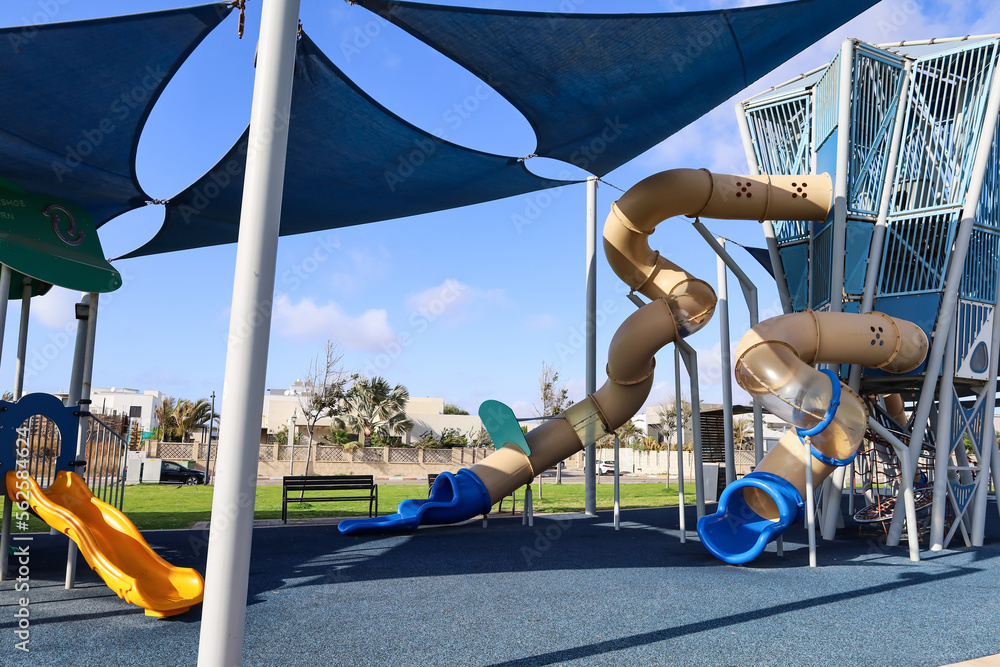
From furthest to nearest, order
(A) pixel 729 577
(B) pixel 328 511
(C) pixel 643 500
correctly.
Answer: (C) pixel 643 500
(B) pixel 328 511
(A) pixel 729 577

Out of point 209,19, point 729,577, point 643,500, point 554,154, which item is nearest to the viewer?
point 209,19

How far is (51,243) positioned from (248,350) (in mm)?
6429

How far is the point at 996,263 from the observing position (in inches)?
417

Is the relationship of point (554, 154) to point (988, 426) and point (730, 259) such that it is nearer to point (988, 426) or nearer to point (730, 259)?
point (730, 259)

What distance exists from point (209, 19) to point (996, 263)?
11063 millimetres

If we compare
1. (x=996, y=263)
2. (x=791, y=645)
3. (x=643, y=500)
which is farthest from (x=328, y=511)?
(x=996, y=263)

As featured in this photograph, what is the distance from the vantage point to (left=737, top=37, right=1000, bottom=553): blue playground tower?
32.6 ft

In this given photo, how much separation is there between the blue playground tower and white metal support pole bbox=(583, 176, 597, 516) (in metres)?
4.06

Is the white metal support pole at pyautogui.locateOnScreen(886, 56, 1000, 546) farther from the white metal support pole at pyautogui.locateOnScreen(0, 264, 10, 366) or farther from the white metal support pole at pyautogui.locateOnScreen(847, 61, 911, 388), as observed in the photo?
the white metal support pole at pyautogui.locateOnScreen(0, 264, 10, 366)

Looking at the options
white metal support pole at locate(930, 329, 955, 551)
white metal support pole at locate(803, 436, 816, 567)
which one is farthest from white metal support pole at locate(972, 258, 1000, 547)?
white metal support pole at locate(803, 436, 816, 567)

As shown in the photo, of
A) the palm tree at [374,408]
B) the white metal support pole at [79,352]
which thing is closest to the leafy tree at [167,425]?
the palm tree at [374,408]

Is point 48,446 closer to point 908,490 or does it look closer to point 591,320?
point 591,320

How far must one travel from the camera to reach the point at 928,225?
10195 millimetres

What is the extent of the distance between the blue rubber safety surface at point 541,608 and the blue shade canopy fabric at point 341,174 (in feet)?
15.6
